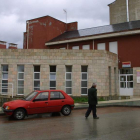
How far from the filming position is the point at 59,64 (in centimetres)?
1966

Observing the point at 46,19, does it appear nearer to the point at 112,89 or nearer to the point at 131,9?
the point at 131,9

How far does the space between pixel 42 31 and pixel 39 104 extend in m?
23.1

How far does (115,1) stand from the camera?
36375 millimetres

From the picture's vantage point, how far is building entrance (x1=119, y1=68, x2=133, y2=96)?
2385 cm

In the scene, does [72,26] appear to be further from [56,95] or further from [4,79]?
[56,95]

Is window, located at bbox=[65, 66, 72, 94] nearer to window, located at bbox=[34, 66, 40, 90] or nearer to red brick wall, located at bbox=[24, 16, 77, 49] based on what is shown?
window, located at bbox=[34, 66, 40, 90]

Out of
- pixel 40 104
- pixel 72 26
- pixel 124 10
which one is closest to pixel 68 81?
pixel 40 104

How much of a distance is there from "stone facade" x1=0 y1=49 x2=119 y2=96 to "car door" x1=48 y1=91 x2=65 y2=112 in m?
7.84

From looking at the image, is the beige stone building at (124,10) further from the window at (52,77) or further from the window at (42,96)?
the window at (42,96)

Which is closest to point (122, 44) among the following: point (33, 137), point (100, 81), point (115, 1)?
point (100, 81)

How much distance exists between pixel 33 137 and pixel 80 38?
69.6 feet

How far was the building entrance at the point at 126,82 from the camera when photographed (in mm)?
23850

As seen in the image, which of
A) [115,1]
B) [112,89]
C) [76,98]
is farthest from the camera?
[115,1]

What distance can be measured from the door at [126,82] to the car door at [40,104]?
14806 millimetres
